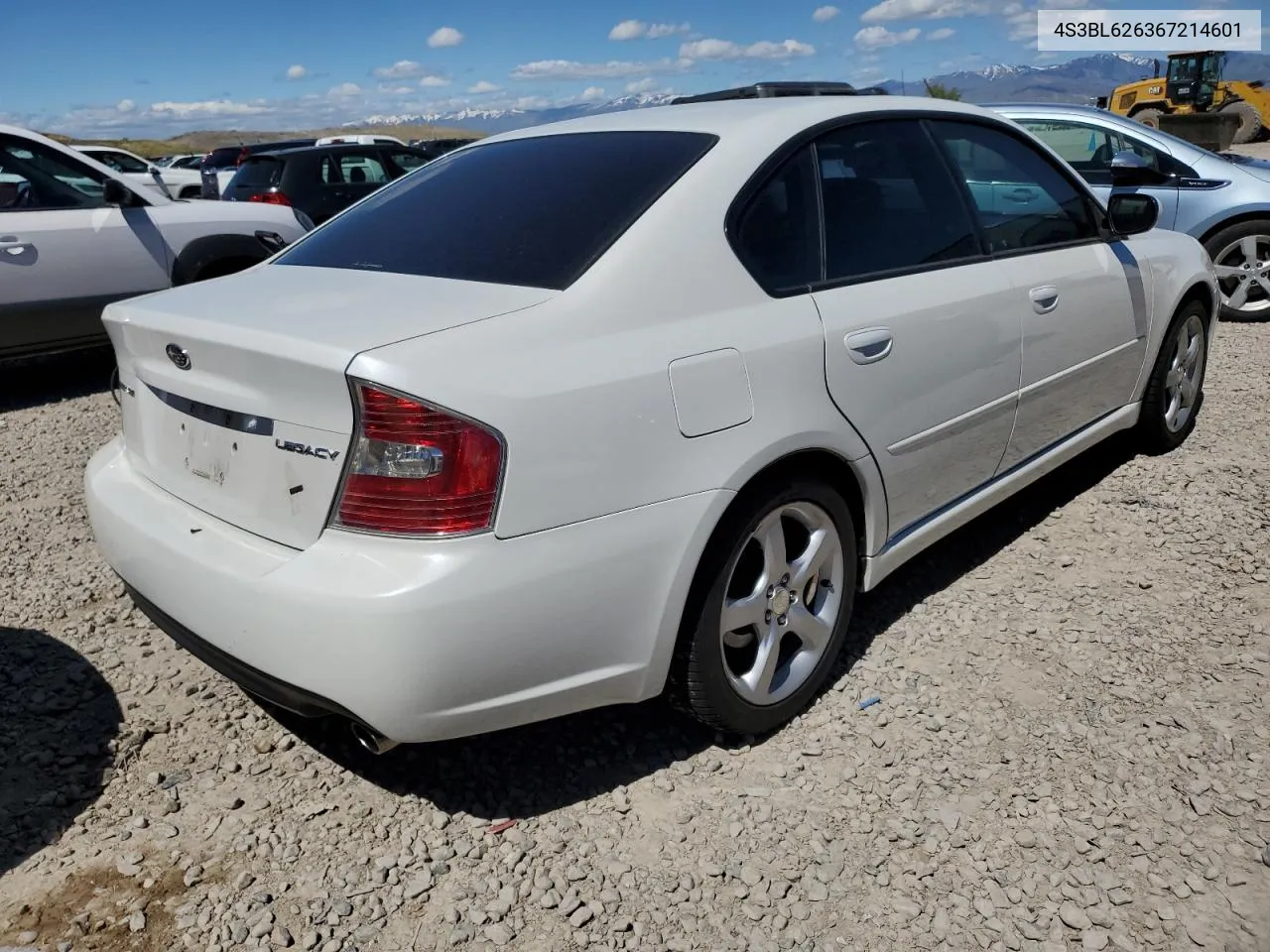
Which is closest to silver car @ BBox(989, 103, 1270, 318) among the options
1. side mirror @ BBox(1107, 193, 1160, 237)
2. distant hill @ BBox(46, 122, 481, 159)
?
side mirror @ BBox(1107, 193, 1160, 237)

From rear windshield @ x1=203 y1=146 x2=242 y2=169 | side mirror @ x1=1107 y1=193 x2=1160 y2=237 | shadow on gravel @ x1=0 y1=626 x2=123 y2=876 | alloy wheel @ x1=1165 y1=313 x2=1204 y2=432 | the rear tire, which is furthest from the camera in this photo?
the rear tire

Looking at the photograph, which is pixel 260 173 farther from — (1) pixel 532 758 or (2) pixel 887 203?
(1) pixel 532 758

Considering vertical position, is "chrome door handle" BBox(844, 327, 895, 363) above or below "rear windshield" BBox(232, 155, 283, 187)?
below

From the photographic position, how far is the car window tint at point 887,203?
9.45 feet

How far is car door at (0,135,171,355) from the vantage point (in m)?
6.09

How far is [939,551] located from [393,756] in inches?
89.6

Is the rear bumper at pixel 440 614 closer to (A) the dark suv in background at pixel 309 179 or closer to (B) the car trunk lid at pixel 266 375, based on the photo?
(B) the car trunk lid at pixel 266 375

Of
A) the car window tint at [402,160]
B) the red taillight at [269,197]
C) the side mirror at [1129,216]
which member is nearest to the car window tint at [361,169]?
the car window tint at [402,160]

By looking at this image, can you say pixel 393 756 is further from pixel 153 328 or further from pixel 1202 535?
pixel 1202 535

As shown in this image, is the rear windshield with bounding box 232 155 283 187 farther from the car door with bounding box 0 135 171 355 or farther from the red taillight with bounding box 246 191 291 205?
the car door with bounding box 0 135 171 355

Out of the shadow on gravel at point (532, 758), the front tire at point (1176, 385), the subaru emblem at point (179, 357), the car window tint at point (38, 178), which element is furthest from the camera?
the car window tint at point (38, 178)

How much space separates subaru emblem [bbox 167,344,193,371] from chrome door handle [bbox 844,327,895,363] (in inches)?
64.4

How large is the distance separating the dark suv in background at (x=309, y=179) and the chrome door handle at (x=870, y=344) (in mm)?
9154

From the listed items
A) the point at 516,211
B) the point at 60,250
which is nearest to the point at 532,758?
the point at 516,211
